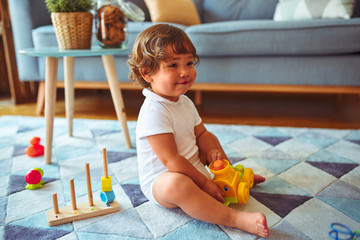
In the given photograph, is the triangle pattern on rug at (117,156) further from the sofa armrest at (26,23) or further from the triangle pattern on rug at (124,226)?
the sofa armrest at (26,23)

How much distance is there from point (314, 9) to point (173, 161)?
1.28m

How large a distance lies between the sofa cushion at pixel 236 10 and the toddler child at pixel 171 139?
1.30 meters

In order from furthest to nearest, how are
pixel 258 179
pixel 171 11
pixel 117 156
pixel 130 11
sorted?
1. pixel 171 11
2. pixel 130 11
3. pixel 117 156
4. pixel 258 179

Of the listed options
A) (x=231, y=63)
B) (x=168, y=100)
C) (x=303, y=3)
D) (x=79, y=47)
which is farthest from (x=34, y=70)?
(x=303, y=3)

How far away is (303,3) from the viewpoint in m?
1.53

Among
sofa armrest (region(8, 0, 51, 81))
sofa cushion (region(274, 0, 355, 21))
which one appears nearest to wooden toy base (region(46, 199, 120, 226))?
sofa armrest (region(8, 0, 51, 81))

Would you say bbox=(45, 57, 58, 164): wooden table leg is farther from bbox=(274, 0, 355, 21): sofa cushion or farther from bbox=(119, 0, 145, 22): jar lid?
bbox=(274, 0, 355, 21): sofa cushion

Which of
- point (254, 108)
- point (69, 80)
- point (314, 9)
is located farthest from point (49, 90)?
point (314, 9)

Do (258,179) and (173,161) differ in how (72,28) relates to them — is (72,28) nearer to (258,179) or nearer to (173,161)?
(173,161)

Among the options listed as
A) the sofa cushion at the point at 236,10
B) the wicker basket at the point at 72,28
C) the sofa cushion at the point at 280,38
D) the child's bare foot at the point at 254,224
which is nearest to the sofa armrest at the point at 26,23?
the wicker basket at the point at 72,28

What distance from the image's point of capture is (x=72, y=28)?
3.25 feet

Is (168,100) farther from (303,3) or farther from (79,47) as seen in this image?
(303,3)

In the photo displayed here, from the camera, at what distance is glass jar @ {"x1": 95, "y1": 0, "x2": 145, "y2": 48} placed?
1065mm

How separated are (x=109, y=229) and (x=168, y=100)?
318mm
